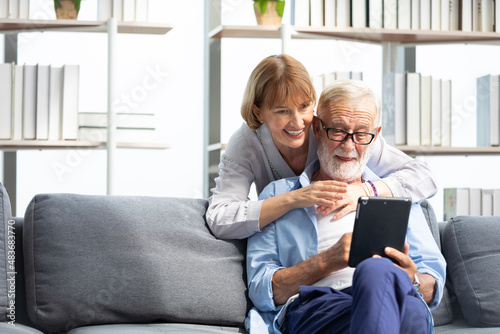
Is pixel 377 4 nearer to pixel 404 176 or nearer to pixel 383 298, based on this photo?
pixel 404 176

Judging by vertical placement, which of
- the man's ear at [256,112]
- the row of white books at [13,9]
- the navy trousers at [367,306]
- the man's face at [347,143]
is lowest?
the navy trousers at [367,306]

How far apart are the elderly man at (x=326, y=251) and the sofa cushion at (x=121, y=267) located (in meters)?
0.09

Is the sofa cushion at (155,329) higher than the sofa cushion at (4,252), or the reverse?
the sofa cushion at (4,252)

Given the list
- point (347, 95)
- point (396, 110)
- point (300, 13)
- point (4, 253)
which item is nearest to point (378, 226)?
point (347, 95)

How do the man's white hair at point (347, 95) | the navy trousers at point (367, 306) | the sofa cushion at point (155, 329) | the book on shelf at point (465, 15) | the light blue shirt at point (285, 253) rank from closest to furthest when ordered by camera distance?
the navy trousers at point (367, 306) < the sofa cushion at point (155, 329) < the light blue shirt at point (285, 253) < the man's white hair at point (347, 95) < the book on shelf at point (465, 15)

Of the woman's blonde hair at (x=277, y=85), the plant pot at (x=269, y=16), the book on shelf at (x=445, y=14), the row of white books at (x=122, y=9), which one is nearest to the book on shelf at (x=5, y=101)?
the row of white books at (x=122, y=9)

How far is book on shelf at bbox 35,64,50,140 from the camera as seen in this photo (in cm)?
275

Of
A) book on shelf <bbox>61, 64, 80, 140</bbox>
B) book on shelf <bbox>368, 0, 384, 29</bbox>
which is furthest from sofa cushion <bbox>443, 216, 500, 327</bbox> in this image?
book on shelf <bbox>61, 64, 80, 140</bbox>

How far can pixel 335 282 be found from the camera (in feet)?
5.73

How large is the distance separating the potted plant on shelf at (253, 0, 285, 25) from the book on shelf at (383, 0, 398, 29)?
0.48 m

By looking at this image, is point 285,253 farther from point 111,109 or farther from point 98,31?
point 98,31

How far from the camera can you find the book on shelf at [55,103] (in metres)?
2.76

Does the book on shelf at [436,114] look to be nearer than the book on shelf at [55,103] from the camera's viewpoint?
No

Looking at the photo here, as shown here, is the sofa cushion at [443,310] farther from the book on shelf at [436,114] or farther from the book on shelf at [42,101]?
the book on shelf at [42,101]
